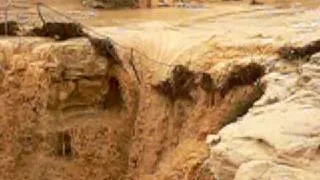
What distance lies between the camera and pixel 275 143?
6.18 m

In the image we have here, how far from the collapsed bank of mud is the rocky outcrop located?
284 cm

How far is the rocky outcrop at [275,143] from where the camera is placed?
577 centimetres

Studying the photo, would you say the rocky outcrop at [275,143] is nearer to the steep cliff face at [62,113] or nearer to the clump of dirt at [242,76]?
the clump of dirt at [242,76]

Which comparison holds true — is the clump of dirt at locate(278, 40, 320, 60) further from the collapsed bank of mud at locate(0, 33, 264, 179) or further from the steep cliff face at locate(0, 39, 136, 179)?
the steep cliff face at locate(0, 39, 136, 179)

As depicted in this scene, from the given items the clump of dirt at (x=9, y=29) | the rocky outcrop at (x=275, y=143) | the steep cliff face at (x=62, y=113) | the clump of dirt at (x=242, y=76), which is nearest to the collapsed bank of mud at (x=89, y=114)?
the steep cliff face at (x=62, y=113)

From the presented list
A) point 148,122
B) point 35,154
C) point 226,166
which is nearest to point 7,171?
point 35,154

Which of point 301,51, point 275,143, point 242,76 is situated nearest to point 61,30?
point 242,76

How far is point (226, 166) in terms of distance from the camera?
20.3ft

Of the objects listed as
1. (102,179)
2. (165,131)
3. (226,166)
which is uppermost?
(226,166)

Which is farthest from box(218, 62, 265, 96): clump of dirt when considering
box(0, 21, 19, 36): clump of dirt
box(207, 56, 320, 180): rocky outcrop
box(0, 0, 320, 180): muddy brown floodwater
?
box(0, 21, 19, 36): clump of dirt

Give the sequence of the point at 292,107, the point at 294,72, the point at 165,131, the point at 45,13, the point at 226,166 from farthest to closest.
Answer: the point at 45,13, the point at 165,131, the point at 294,72, the point at 292,107, the point at 226,166

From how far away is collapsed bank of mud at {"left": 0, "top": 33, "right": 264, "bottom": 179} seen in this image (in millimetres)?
10438

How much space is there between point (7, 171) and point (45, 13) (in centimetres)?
432

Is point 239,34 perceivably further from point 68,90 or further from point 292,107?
point 292,107
